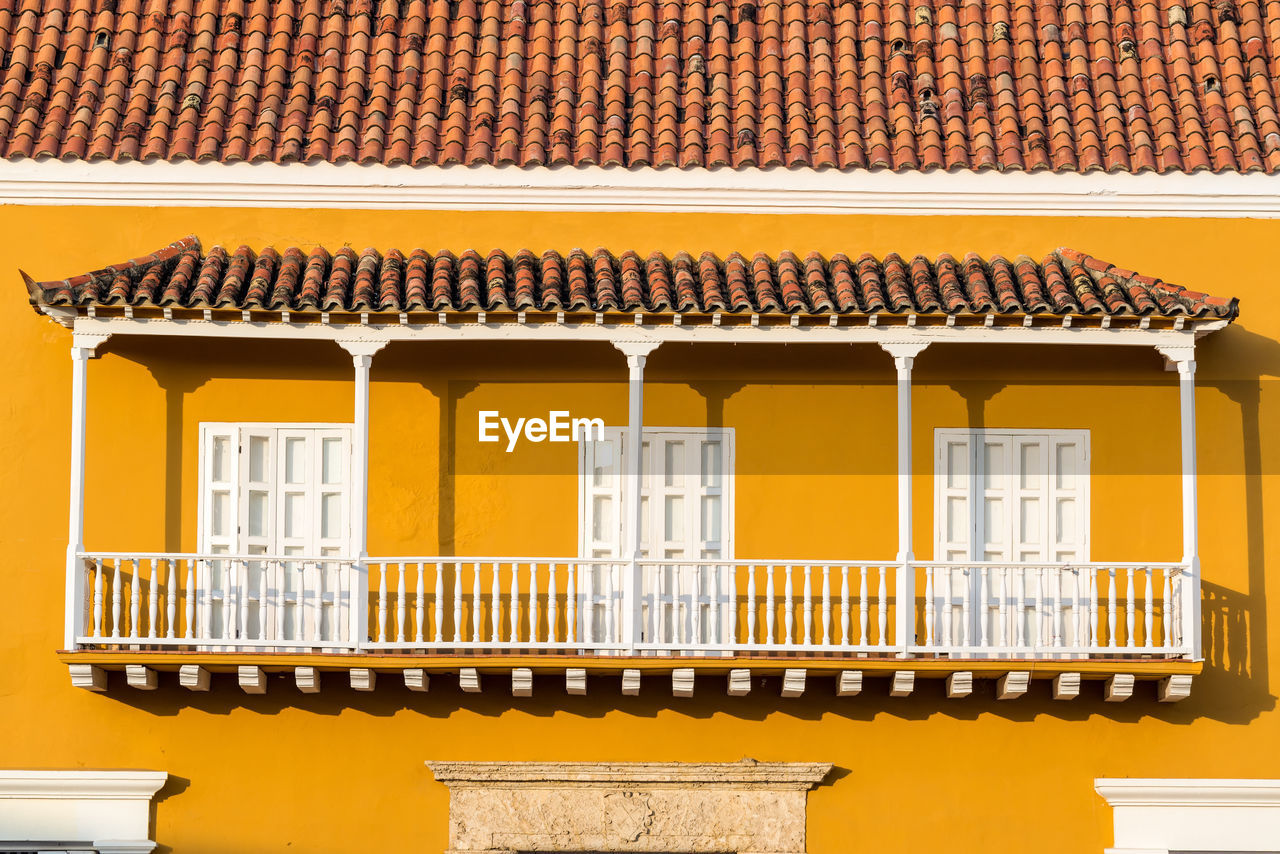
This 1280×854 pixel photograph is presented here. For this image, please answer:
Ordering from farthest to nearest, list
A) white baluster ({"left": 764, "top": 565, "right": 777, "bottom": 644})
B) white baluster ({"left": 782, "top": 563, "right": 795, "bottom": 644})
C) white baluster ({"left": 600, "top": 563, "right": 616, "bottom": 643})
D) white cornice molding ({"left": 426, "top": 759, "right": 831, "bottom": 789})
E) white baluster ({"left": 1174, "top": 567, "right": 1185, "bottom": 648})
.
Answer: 1. white cornice molding ({"left": 426, "top": 759, "right": 831, "bottom": 789})
2. white baluster ({"left": 1174, "top": 567, "right": 1185, "bottom": 648})
3. white baluster ({"left": 600, "top": 563, "right": 616, "bottom": 643})
4. white baluster ({"left": 782, "top": 563, "right": 795, "bottom": 644})
5. white baluster ({"left": 764, "top": 565, "right": 777, "bottom": 644})

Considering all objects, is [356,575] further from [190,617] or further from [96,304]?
[96,304]

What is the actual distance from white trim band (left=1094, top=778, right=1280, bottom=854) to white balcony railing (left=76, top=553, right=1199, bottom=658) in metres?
1.06

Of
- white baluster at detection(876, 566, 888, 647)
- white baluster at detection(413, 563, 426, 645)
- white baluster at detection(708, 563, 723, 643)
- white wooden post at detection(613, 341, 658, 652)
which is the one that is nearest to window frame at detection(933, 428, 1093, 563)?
white baluster at detection(876, 566, 888, 647)

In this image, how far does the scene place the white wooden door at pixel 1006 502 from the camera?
13898 millimetres

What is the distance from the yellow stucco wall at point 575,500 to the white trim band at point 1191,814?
0.12 m

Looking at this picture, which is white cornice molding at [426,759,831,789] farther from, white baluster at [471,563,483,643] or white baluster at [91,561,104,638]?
white baluster at [91,561,104,638]

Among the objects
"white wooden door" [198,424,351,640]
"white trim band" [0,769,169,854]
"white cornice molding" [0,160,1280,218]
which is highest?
"white cornice molding" [0,160,1280,218]

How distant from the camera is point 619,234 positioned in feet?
46.9

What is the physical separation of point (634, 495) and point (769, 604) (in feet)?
4.04

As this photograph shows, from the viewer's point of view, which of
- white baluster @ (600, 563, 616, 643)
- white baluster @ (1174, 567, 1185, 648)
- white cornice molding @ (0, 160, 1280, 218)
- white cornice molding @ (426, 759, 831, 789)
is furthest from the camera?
white cornice molding @ (0, 160, 1280, 218)

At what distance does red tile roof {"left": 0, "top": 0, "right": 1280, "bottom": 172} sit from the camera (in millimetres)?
14234

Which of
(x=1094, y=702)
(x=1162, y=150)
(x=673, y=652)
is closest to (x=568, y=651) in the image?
(x=673, y=652)

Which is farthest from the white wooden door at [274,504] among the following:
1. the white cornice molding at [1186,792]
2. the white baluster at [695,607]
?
the white cornice molding at [1186,792]
